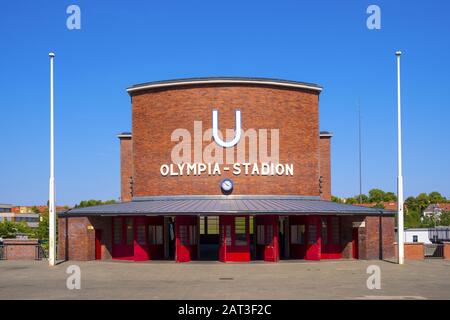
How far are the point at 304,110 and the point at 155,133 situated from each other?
11.1 metres

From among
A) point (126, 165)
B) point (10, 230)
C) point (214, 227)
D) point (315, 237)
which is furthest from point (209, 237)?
point (10, 230)

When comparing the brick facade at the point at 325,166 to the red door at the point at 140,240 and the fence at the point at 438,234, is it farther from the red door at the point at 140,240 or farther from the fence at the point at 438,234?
the fence at the point at 438,234

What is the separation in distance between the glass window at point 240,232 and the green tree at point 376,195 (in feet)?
482

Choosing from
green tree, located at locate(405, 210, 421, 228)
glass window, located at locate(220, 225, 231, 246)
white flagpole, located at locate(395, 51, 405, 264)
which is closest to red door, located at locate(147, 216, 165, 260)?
glass window, located at locate(220, 225, 231, 246)

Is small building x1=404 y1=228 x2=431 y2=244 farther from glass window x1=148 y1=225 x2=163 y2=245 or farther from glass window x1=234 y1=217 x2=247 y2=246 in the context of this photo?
glass window x1=148 y1=225 x2=163 y2=245

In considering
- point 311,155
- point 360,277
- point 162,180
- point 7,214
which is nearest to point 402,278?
point 360,277

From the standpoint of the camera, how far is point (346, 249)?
44188mm

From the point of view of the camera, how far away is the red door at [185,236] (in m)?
40.4

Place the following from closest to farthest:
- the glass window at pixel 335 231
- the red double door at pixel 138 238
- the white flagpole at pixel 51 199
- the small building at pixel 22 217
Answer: the white flagpole at pixel 51 199 < the red double door at pixel 138 238 < the glass window at pixel 335 231 < the small building at pixel 22 217

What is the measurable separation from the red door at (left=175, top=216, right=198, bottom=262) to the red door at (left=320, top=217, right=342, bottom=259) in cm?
916

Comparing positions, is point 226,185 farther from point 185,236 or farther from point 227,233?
point 185,236

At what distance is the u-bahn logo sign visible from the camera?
142 feet

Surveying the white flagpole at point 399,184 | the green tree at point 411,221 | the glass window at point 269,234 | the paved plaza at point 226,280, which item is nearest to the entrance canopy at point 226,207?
the glass window at point 269,234
